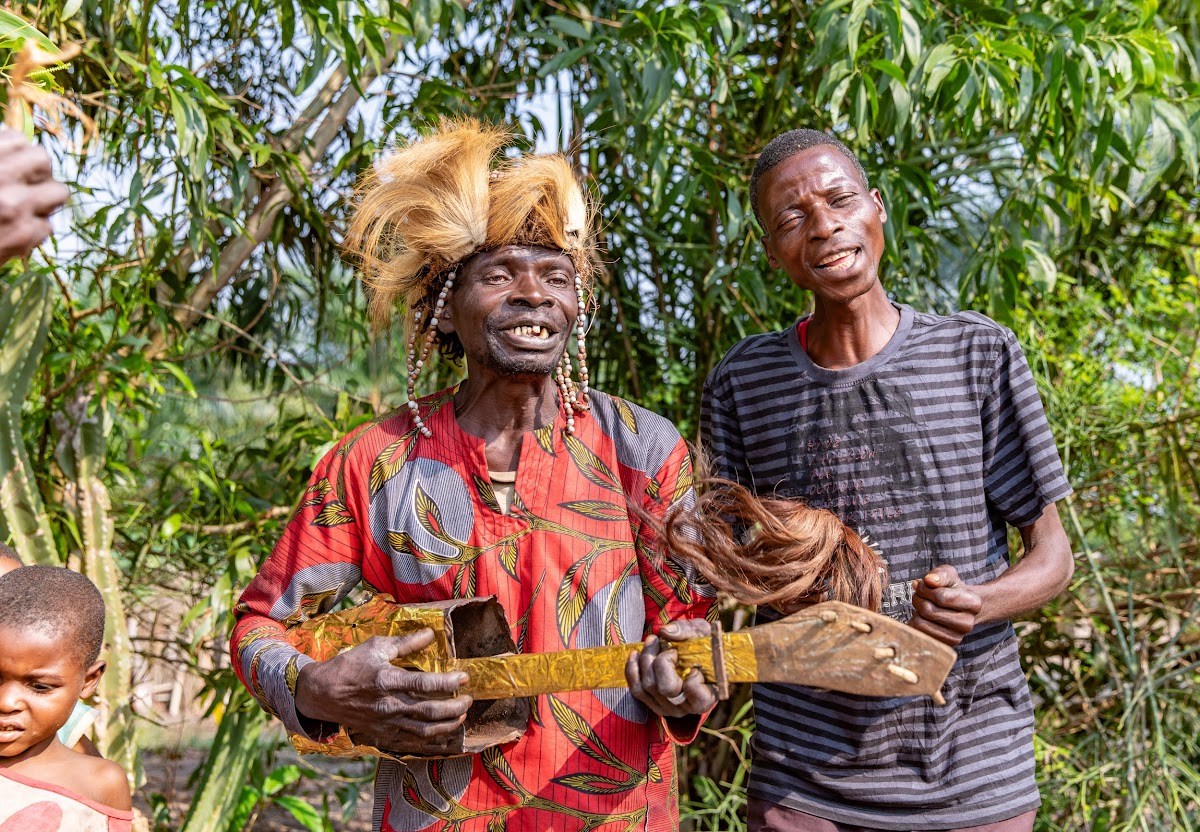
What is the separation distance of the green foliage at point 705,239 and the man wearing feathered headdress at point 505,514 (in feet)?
2.96

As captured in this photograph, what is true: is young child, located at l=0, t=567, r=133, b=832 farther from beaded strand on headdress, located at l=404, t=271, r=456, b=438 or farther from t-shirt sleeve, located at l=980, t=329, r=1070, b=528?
t-shirt sleeve, located at l=980, t=329, r=1070, b=528

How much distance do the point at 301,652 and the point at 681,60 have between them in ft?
6.09

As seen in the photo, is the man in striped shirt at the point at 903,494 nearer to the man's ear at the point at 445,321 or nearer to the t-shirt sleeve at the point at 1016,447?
the t-shirt sleeve at the point at 1016,447

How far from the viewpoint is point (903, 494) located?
79.3 inches

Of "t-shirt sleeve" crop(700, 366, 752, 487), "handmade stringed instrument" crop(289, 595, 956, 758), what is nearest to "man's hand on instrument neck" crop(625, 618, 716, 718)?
"handmade stringed instrument" crop(289, 595, 956, 758)

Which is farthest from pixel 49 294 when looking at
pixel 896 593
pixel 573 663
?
pixel 896 593

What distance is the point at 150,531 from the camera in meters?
3.88

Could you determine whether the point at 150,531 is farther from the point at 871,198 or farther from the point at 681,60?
the point at 871,198

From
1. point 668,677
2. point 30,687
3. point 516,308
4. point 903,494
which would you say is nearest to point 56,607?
point 30,687

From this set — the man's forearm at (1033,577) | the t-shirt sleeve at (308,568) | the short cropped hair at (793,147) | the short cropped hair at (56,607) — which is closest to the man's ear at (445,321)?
the t-shirt sleeve at (308,568)

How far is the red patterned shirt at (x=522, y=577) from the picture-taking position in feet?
6.55

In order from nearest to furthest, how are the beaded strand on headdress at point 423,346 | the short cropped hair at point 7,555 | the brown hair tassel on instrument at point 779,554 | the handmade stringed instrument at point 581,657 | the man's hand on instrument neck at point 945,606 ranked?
the handmade stringed instrument at point 581,657, the man's hand on instrument neck at point 945,606, the brown hair tassel on instrument at point 779,554, the beaded strand on headdress at point 423,346, the short cropped hair at point 7,555

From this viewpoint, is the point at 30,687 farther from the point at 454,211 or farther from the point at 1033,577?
the point at 1033,577

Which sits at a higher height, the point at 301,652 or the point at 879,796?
the point at 301,652
